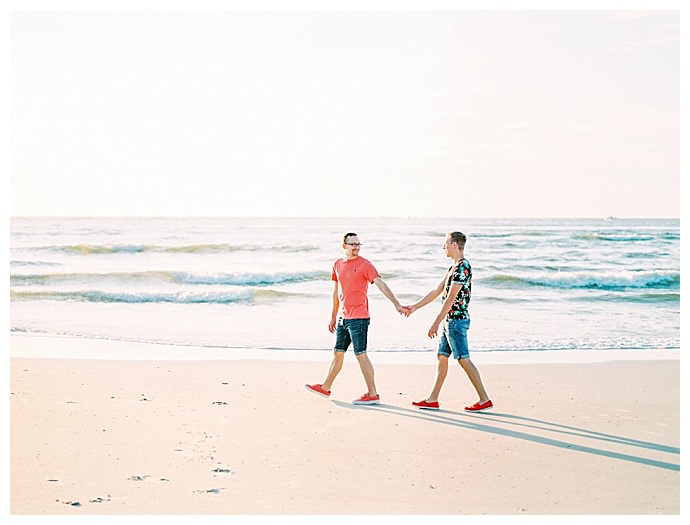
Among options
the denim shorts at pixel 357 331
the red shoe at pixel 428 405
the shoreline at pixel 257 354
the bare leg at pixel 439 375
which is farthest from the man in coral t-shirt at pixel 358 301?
the shoreline at pixel 257 354

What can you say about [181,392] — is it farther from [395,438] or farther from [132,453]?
[395,438]

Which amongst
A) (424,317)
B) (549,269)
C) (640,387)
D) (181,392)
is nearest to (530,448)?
(640,387)

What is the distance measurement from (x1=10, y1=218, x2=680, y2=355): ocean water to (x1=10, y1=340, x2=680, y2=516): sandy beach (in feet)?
8.66

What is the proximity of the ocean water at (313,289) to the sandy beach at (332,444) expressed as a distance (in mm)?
2639

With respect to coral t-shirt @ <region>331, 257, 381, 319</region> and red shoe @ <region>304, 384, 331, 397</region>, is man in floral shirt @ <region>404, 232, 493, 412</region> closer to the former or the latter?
coral t-shirt @ <region>331, 257, 381, 319</region>

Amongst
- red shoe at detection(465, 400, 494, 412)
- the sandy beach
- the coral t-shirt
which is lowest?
the sandy beach

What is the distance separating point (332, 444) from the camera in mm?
6145

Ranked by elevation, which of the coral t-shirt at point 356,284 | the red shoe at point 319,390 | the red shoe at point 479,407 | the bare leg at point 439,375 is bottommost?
the red shoe at point 479,407

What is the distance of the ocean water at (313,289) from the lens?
484 inches

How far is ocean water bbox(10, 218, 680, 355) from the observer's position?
12.3 m

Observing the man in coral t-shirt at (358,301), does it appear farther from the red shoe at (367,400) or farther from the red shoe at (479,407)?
the red shoe at (479,407)

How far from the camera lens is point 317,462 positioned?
5.71m

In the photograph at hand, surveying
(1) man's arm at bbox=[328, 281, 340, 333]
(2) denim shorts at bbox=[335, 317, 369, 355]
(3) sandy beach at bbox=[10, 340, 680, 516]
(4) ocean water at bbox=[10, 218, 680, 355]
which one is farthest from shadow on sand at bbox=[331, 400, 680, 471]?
(4) ocean water at bbox=[10, 218, 680, 355]

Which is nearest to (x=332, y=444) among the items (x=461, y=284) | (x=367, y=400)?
(x=367, y=400)
